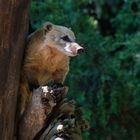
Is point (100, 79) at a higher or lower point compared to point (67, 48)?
higher

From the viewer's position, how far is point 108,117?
21.1 feet

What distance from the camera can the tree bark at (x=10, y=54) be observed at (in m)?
3.41

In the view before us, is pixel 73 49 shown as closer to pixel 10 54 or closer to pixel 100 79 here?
pixel 10 54

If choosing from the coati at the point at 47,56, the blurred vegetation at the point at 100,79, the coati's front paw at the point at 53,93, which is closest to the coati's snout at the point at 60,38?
the coati at the point at 47,56

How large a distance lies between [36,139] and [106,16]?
547cm

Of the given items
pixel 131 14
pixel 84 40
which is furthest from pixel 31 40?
pixel 131 14

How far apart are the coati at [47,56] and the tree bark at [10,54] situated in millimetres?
232

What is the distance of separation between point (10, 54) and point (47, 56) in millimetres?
540

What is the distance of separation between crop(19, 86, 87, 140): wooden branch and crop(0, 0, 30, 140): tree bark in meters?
0.13

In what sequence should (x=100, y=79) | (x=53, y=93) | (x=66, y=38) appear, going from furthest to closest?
(x=100, y=79) → (x=66, y=38) → (x=53, y=93)

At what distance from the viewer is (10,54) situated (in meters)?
3.45

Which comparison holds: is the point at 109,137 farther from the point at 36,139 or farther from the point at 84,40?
the point at 36,139

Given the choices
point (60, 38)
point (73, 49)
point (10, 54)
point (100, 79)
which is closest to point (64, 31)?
point (60, 38)

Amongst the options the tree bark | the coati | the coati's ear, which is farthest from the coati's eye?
the tree bark
